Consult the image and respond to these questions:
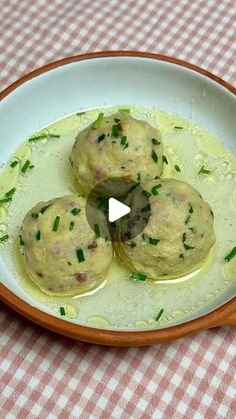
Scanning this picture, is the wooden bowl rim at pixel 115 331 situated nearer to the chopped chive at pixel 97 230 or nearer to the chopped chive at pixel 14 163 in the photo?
the chopped chive at pixel 97 230

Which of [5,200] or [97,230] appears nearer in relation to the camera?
[97,230]

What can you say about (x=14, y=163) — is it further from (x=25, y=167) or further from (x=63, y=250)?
(x=63, y=250)

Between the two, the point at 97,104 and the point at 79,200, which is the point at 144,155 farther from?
the point at 97,104

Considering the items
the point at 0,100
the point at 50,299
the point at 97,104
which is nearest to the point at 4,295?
the point at 50,299

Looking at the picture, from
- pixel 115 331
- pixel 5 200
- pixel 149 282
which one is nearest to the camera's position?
pixel 115 331

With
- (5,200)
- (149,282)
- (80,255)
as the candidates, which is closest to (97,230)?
(80,255)

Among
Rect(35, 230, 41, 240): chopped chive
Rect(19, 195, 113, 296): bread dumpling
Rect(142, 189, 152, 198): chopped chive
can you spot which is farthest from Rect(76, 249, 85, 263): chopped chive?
Rect(142, 189, 152, 198): chopped chive

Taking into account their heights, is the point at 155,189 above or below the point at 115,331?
above

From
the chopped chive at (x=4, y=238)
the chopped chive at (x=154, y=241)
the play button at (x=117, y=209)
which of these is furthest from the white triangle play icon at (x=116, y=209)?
the chopped chive at (x=4, y=238)

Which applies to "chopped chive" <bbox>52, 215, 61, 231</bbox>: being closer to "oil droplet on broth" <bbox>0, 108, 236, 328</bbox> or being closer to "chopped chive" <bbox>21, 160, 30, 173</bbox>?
"oil droplet on broth" <bbox>0, 108, 236, 328</bbox>
